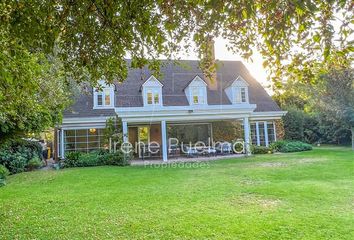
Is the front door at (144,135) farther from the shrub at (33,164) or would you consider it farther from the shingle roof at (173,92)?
the shrub at (33,164)

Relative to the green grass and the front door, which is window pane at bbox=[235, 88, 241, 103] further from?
the green grass

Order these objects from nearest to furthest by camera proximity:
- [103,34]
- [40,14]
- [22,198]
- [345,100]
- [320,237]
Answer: [40,14], [103,34], [320,237], [22,198], [345,100]

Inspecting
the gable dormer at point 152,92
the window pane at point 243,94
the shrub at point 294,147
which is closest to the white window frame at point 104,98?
the gable dormer at point 152,92

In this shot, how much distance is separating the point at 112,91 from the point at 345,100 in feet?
57.2

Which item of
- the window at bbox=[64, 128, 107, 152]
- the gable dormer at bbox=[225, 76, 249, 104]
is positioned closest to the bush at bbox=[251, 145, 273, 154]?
the gable dormer at bbox=[225, 76, 249, 104]

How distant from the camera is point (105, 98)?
886 inches

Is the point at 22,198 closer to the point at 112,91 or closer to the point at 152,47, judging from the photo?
the point at 152,47

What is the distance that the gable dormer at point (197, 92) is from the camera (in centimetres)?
2338

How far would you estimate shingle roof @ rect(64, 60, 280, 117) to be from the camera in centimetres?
2195

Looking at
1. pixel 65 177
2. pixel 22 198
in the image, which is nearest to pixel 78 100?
pixel 65 177

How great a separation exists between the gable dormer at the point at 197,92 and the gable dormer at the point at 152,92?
2.57m

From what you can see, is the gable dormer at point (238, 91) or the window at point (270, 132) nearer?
the gable dormer at point (238, 91)

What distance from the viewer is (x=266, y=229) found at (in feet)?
18.7

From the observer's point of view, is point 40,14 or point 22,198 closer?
point 40,14
